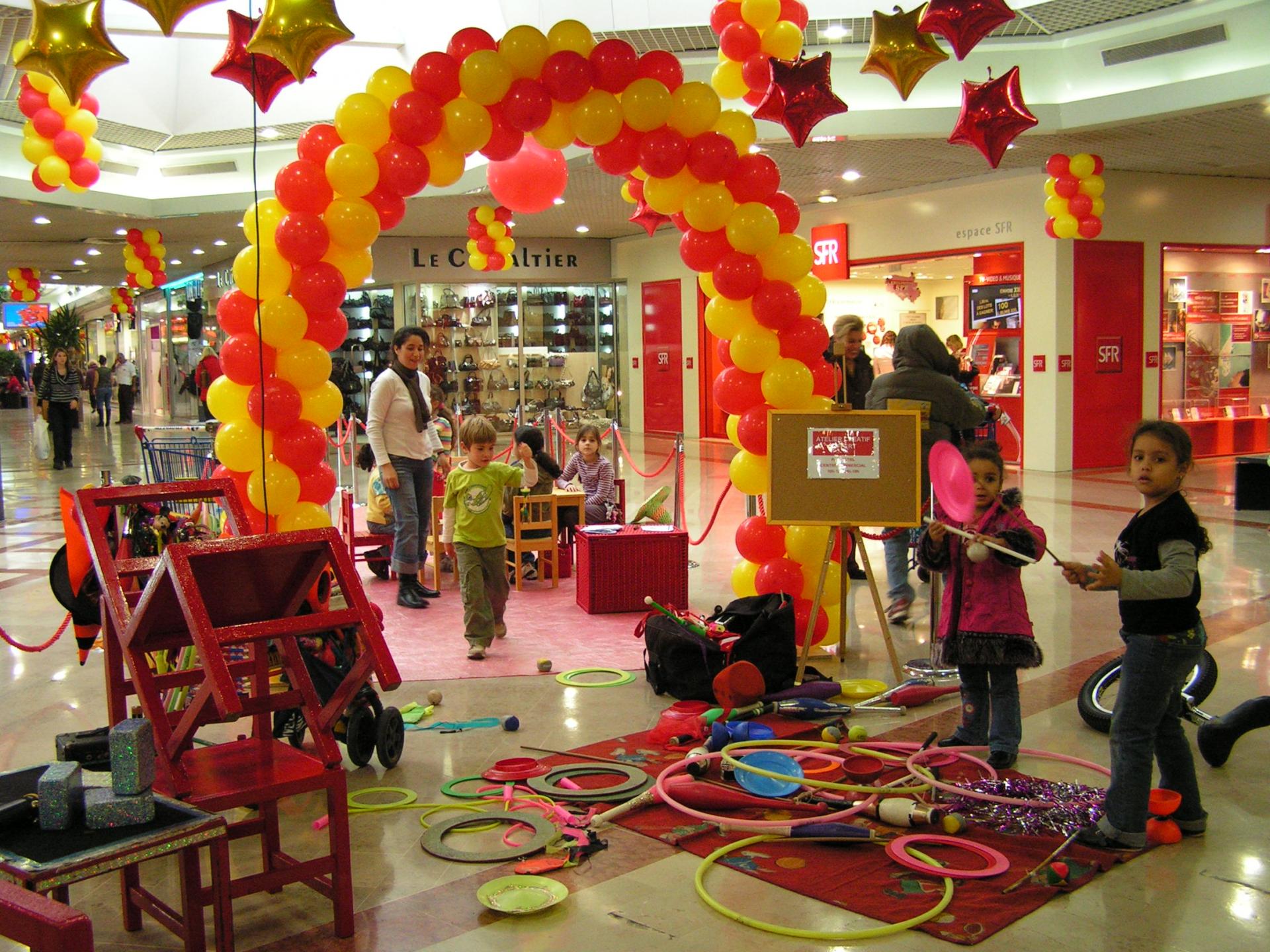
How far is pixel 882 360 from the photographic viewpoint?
1803cm

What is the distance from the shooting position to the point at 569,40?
211 inches

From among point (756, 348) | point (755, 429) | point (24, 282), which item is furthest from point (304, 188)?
point (24, 282)

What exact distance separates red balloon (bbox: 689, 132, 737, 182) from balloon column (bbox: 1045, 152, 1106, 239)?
7.00 meters

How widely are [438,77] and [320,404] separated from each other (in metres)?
1.70

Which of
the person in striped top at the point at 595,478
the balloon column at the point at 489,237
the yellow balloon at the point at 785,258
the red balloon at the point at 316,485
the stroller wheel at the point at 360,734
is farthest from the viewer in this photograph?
the balloon column at the point at 489,237

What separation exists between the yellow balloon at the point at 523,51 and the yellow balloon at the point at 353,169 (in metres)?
0.79

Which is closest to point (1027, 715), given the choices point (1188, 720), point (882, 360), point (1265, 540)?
point (1188, 720)

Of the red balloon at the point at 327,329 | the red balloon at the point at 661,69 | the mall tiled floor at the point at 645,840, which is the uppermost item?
the red balloon at the point at 661,69

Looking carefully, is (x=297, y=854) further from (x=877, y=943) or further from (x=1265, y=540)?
(x=1265, y=540)

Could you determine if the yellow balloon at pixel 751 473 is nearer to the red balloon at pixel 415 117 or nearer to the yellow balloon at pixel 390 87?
the red balloon at pixel 415 117

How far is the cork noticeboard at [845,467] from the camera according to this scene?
5215 mm

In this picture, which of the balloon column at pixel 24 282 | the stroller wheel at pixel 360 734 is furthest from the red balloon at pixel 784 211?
the balloon column at pixel 24 282

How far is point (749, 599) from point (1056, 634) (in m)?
1.93

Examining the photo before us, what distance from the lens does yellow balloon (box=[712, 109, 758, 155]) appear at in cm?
570
